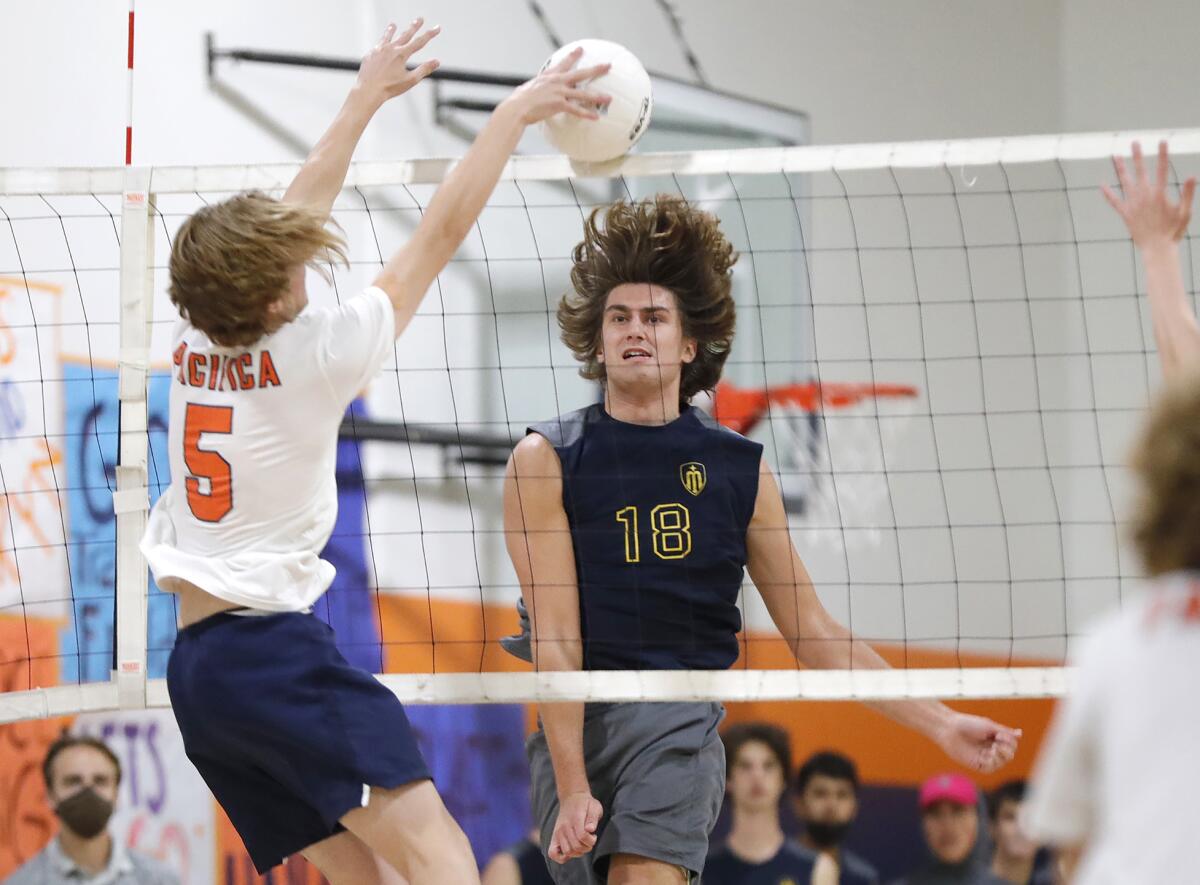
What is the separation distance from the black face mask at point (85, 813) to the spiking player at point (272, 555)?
7.68 feet

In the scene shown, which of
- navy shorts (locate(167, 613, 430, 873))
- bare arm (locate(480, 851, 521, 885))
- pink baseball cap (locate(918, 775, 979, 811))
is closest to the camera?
navy shorts (locate(167, 613, 430, 873))

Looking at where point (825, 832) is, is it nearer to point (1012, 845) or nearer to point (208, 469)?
point (1012, 845)

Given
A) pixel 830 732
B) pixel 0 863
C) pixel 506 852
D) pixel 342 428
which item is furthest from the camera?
pixel 830 732

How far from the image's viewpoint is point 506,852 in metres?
6.08

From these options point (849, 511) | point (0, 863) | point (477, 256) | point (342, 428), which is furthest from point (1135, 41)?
point (0, 863)

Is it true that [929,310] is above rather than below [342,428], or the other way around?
above

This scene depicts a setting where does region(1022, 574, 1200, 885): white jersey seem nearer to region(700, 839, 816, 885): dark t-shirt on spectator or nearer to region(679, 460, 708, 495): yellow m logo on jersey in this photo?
region(679, 460, 708, 495): yellow m logo on jersey

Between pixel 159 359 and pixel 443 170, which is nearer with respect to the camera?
pixel 443 170

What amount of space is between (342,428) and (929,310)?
3.74m

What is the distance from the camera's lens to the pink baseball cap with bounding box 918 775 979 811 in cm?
699

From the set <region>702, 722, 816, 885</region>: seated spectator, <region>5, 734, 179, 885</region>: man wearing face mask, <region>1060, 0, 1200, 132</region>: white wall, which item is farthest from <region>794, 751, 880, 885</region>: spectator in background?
<region>1060, 0, 1200, 132</region>: white wall

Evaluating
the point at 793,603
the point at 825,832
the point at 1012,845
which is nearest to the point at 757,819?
the point at 825,832

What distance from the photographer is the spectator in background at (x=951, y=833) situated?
6.82 m

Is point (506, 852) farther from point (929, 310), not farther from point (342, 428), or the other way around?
point (929, 310)
